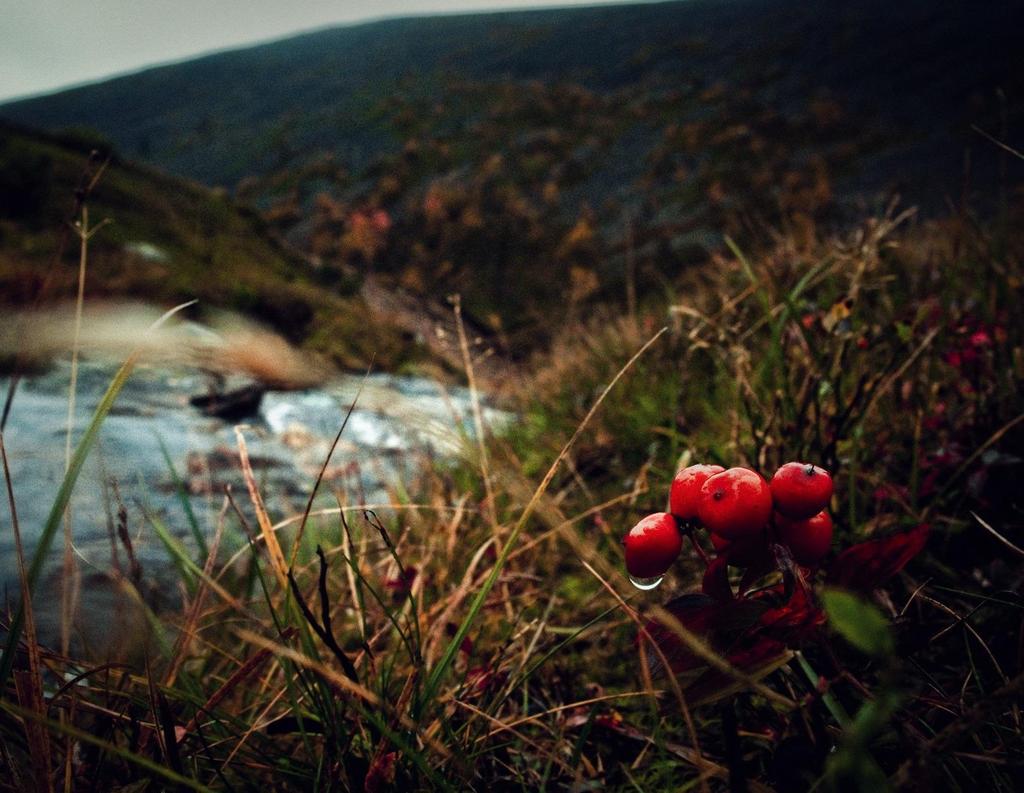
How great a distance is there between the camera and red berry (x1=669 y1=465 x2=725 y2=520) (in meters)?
0.38

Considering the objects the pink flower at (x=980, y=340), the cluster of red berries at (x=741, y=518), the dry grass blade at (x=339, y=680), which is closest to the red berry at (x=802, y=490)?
the cluster of red berries at (x=741, y=518)

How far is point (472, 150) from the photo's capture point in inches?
706

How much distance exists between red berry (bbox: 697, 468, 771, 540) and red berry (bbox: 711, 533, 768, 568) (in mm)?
31

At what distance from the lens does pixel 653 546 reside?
372 millimetres

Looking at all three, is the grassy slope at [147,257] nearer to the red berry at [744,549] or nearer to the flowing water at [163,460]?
the flowing water at [163,460]

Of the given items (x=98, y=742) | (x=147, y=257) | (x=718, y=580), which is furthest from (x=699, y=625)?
(x=147, y=257)

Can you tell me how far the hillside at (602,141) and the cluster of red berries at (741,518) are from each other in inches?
44.6

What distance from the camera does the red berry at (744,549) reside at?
0.38m

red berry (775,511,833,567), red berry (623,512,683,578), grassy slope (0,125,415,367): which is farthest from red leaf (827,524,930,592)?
grassy slope (0,125,415,367)

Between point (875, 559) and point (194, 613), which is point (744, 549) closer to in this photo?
point (875, 559)

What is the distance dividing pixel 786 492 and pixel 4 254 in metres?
5.26

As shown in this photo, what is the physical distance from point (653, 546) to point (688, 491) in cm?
5

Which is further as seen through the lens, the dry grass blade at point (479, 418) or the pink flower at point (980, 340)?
the pink flower at point (980, 340)

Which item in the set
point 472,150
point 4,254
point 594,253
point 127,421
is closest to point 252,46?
point 472,150
